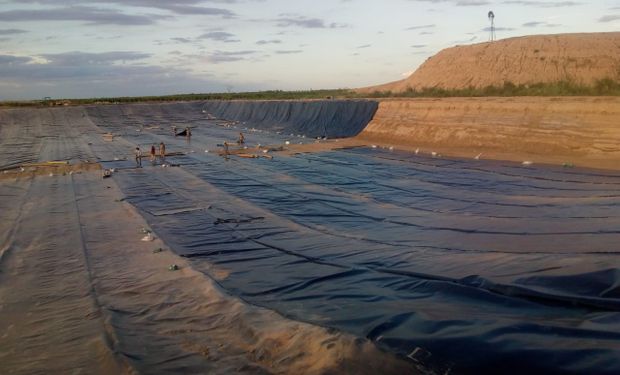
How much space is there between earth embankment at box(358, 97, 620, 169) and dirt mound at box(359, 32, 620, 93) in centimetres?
1089

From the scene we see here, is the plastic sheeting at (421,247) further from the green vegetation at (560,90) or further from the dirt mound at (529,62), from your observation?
the dirt mound at (529,62)

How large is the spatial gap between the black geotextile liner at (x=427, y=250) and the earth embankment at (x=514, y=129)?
210cm

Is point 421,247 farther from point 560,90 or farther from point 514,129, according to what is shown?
point 560,90

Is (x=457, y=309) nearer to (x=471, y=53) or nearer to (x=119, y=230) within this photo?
(x=119, y=230)

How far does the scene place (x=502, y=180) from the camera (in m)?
15.2

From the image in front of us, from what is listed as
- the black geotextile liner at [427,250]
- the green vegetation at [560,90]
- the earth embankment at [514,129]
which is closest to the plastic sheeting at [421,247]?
the black geotextile liner at [427,250]

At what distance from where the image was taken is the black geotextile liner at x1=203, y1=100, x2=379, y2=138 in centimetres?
3133

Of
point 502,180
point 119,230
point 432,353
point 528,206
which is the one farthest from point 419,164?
point 432,353

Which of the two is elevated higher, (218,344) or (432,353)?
(432,353)

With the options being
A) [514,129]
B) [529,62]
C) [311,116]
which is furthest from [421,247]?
[529,62]

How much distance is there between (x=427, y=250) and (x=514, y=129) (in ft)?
45.6

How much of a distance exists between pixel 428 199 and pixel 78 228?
306 inches

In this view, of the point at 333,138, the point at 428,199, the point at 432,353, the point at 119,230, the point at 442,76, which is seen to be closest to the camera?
the point at 432,353

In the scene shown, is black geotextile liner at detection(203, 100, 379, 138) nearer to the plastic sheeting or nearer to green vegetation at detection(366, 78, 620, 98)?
green vegetation at detection(366, 78, 620, 98)
